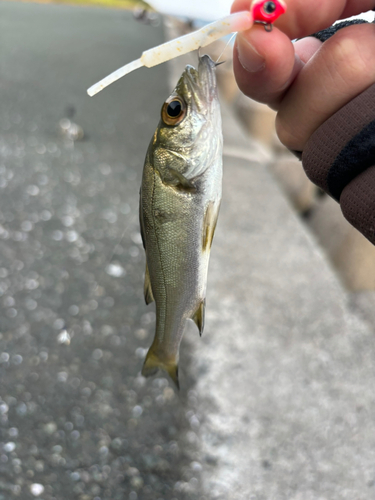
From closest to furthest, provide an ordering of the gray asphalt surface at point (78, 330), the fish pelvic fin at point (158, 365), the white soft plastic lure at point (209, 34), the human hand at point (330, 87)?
1. the white soft plastic lure at point (209, 34)
2. the human hand at point (330, 87)
3. the fish pelvic fin at point (158, 365)
4. the gray asphalt surface at point (78, 330)

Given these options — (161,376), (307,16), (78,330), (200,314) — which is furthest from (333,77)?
(78,330)

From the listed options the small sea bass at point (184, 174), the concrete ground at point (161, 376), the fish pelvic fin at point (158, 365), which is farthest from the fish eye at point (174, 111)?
the concrete ground at point (161, 376)

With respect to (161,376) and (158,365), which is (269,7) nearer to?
(158,365)

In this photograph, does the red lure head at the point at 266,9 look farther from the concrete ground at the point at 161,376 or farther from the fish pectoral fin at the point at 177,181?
the concrete ground at the point at 161,376

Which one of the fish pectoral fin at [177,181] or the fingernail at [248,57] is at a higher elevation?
the fingernail at [248,57]

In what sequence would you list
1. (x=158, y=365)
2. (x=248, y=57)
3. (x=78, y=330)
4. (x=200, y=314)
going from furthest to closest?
(x=78, y=330), (x=158, y=365), (x=200, y=314), (x=248, y=57)

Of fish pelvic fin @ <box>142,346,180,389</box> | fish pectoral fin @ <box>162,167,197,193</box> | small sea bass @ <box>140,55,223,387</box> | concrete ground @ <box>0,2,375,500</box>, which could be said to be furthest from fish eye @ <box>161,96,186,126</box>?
concrete ground @ <box>0,2,375,500</box>
